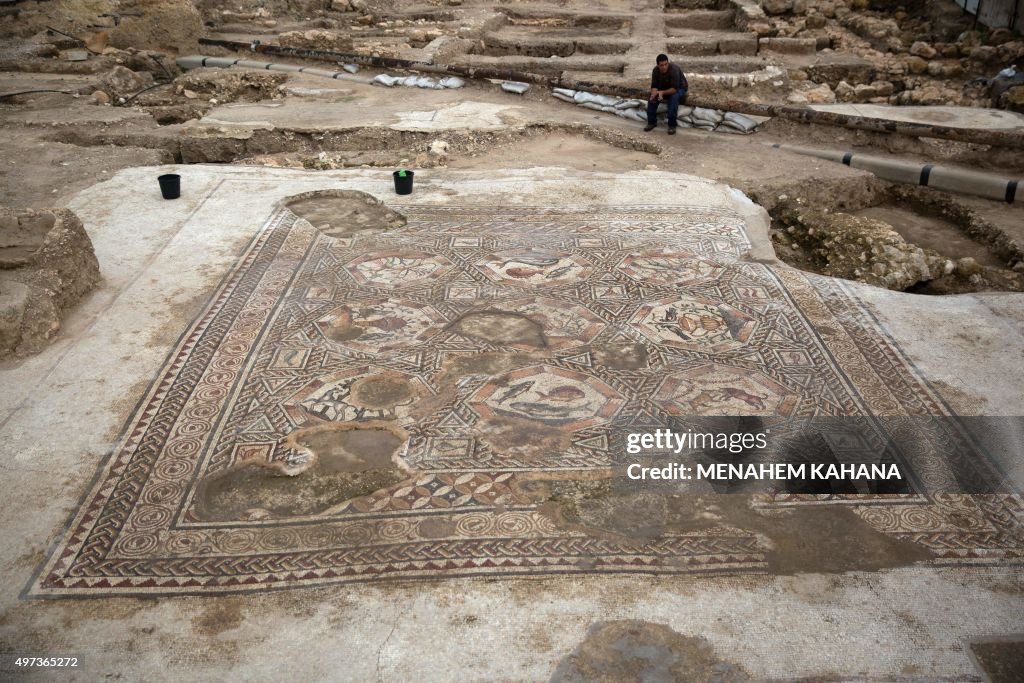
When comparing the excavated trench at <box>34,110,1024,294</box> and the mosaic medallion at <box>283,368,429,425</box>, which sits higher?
the excavated trench at <box>34,110,1024,294</box>

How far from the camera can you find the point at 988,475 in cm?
282

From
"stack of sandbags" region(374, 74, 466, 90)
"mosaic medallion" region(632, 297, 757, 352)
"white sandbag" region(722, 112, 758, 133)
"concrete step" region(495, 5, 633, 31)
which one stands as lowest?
"mosaic medallion" region(632, 297, 757, 352)

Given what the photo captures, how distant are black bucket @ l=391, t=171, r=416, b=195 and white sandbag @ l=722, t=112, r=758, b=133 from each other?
3.39 meters

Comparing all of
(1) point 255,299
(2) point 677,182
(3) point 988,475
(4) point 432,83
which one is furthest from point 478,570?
(4) point 432,83

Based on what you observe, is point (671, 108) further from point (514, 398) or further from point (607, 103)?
point (514, 398)

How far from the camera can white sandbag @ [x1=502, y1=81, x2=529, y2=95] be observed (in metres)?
8.13

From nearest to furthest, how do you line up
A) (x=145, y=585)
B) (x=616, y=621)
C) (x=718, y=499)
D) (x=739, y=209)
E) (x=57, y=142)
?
(x=616, y=621), (x=145, y=585), (x=718, y=499), (x=739, y=209), (x=57, y=142)

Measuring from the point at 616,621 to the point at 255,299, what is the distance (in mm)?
2630

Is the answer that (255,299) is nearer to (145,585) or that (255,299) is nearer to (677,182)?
(145,585)

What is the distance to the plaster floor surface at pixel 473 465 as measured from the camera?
7.37ft

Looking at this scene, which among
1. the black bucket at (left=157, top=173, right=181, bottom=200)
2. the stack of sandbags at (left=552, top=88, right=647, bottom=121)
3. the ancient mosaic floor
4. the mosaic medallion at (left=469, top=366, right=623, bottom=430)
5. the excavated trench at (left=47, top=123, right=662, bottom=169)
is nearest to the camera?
the ancient mosaic floor

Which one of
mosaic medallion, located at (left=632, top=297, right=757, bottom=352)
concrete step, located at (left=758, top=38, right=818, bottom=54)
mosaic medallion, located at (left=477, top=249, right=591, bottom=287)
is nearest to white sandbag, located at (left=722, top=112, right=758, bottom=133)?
concrete step, located at (left=758, top=38, right=818, bottom=54)

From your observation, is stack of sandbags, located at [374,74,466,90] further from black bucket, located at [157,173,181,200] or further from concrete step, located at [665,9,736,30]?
concrete step, located at [665,9,736,30]

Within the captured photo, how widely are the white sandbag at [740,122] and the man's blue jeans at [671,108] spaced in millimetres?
483
